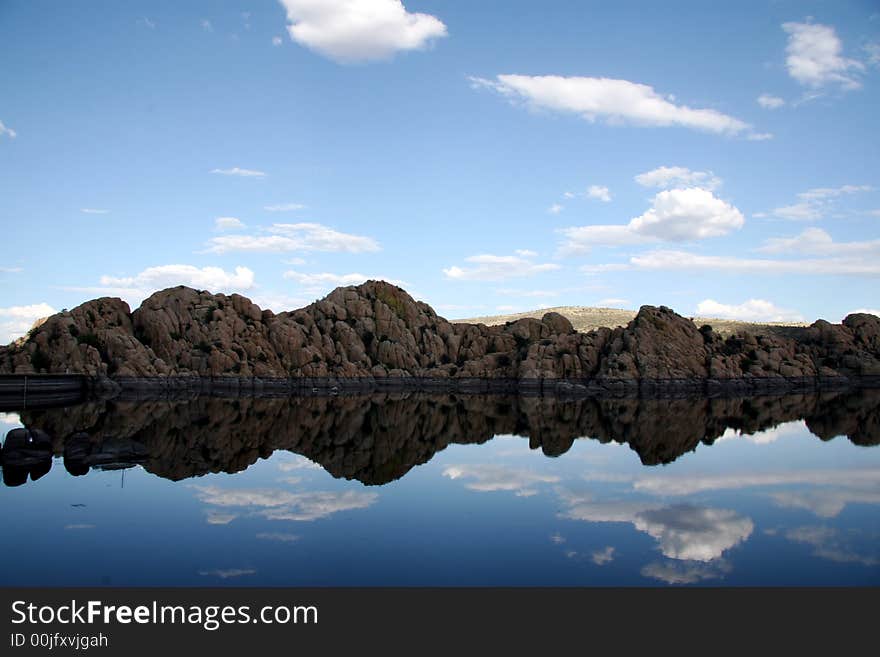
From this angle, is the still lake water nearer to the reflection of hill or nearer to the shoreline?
the reflection of hill

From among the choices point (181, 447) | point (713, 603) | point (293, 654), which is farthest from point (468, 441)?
point (293, 654)

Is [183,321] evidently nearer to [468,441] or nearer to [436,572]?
[468,441]

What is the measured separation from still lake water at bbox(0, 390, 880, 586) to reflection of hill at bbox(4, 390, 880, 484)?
1.62 ft

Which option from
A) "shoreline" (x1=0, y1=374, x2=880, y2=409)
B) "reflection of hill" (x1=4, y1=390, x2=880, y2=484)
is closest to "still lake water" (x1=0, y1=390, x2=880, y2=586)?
"reflection of hill" (x1=4, y1=390, x2=880, y2=484)

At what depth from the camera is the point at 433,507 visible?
3522 cm

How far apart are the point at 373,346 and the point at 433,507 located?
152373mm

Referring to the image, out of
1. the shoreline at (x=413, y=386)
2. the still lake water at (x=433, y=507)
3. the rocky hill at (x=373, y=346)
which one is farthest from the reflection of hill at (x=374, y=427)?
the rocky hill at (x=373, y=346)

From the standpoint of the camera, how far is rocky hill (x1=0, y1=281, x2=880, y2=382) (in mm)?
153250

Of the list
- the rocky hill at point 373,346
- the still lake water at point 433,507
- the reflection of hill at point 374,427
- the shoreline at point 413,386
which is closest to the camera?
the still lake water at point 433,507

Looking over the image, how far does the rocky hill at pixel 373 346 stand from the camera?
15325 centimetres

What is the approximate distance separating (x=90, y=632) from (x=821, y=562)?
81.0ft

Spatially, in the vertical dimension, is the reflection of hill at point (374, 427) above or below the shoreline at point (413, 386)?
below

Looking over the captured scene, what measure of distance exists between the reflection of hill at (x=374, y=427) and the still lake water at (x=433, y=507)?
493mm

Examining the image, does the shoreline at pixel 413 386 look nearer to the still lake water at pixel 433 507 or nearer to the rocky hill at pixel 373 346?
the rocky hill at pixel 373 346
